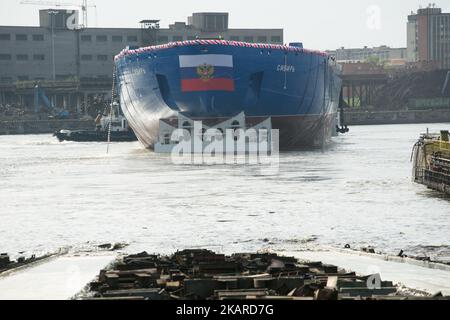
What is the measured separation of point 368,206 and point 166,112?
3073 cm

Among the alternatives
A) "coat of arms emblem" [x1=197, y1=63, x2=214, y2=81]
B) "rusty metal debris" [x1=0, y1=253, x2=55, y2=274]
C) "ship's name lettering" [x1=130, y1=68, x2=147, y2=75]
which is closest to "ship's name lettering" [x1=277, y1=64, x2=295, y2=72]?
→ "coat of arms emblem" [x1=197, y1=63, x2=214, y2=81]

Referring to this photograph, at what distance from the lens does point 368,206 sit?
34.6m

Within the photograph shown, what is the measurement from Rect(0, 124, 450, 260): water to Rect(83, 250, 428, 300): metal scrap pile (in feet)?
18.5

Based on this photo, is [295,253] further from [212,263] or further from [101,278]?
[101,278]

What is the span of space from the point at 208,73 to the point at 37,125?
88.7 meters

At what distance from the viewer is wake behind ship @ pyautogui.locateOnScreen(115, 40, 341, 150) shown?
60969mm

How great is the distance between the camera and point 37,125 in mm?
145875

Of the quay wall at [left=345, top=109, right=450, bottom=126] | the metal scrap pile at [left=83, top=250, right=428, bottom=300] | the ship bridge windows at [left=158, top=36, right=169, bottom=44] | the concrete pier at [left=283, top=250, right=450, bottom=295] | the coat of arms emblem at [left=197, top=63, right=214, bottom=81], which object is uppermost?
the ship bridge windows at [left=158, top=36, right=169, bottom=44]

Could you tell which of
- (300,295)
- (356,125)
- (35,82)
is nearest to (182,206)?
(300,295)

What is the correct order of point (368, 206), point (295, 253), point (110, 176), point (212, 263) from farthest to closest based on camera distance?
point (110, 176), point (368, 206), point (295, 253), point (212, 263)

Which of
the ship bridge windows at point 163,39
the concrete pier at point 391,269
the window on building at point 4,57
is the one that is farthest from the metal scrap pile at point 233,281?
the ship bridge windows at point 163,39

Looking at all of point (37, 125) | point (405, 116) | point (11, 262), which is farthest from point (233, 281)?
point (405, 116)

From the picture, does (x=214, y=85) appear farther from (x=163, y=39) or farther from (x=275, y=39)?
(x=275, y=39)

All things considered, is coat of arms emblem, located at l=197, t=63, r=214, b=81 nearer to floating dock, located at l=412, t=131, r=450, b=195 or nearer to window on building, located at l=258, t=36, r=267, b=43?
floating dock, located at l=412, t=131, r=450, b=195
